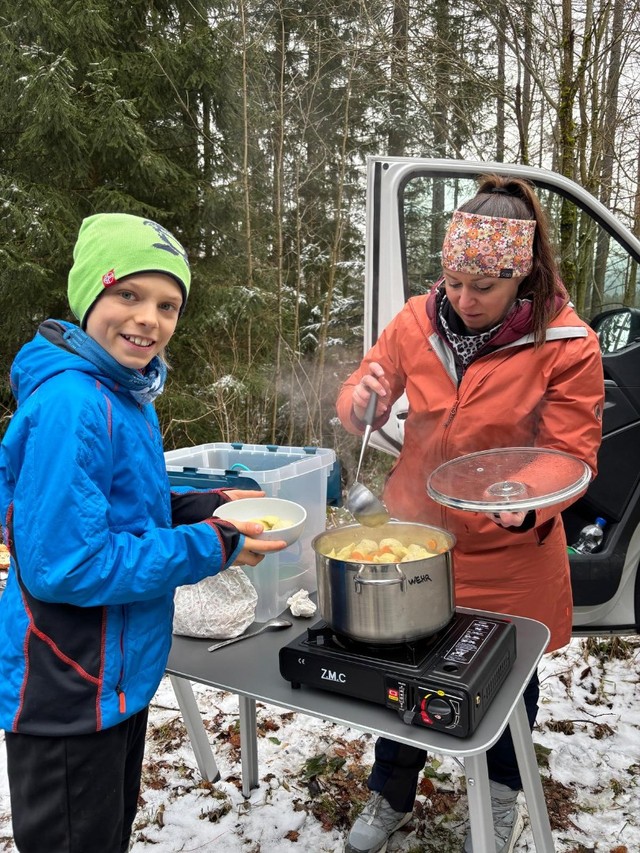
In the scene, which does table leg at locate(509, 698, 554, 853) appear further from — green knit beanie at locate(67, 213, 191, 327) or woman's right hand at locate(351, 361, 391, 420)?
green knit beanie at locate(67, 213, 191, 327)

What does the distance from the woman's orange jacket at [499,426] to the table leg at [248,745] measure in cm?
109

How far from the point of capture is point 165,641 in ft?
4.87

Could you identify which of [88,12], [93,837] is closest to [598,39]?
[88,12]

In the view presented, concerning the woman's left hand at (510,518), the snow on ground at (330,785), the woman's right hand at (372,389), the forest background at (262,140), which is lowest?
the snow on ground at (330,785)

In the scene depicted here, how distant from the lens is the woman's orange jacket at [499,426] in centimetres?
177

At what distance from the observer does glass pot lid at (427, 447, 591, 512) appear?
4.75ft

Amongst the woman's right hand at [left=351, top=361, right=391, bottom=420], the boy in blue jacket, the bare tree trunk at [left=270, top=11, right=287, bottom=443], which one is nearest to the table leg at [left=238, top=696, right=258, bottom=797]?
the boy in blue jacket

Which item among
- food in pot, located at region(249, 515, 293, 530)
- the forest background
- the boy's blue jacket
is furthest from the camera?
the forest background

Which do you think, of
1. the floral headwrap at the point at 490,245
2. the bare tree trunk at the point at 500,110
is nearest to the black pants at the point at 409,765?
the floral headwrap at the point at 490,245

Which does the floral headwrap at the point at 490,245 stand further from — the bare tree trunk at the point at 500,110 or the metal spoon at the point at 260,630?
the bare tree trunk at the point at 500,110

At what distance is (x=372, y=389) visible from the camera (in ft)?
6.39

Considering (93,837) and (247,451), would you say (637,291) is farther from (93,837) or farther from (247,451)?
(93,837)

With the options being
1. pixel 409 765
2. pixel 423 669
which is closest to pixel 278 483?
pixel 423 669

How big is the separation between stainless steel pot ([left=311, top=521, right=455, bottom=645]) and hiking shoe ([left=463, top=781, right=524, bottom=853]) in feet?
3.39
